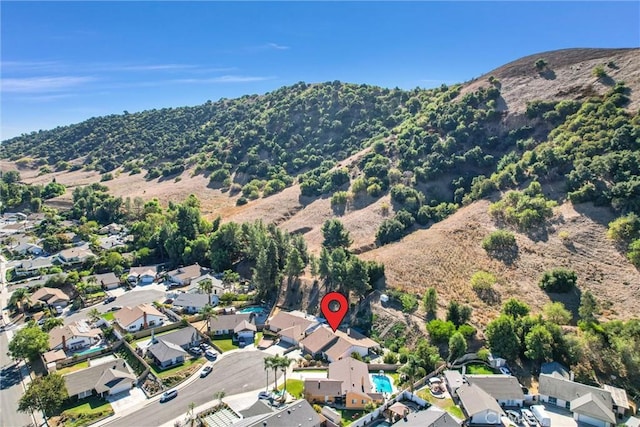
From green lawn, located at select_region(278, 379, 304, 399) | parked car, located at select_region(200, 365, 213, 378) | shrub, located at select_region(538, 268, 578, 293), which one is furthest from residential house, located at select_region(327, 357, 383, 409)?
shrub, located at select_region(538, 268, 578, 293)

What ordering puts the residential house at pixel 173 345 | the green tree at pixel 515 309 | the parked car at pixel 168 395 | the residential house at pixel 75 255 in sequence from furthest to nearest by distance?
the residential house at pixel 75 255, the green tree at pixel 515 309, the residential house at pixel 173 345, the parked car at pixel 168 395

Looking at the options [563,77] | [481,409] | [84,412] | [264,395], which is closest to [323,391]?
[264,395]

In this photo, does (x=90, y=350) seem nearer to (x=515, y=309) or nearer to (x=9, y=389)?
(x=9, y=389)

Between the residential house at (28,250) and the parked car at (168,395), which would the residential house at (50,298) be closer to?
the residential house at (28,250)

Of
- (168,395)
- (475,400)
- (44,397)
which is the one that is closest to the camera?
(44,397)

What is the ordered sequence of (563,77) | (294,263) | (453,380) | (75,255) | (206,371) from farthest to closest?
(563,77) < (75,255) < (294,263) < (206,371) < (453,380)

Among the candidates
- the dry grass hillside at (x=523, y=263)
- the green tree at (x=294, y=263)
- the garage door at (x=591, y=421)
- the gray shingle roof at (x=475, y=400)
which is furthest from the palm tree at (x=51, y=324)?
the garage door at (x=591, y=421)

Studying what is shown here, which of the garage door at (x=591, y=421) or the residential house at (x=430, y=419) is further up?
the residential house at (x=430, y=419)

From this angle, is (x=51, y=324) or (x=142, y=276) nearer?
(x=51, y=324)
